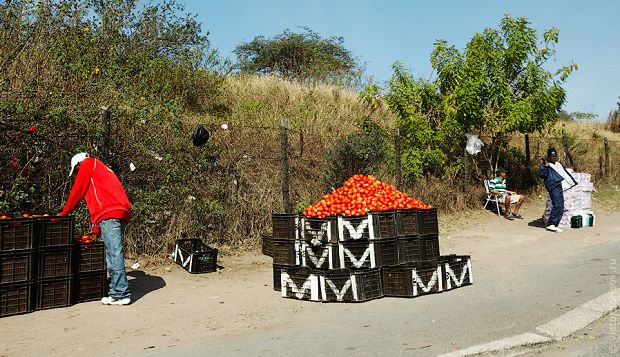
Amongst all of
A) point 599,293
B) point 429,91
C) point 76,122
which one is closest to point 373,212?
point 599,293

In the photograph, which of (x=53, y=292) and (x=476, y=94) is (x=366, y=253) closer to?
(x=53, y=292)

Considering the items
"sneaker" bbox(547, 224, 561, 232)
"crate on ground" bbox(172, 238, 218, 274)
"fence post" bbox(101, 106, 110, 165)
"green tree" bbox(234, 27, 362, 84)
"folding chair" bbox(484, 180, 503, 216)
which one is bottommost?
"crate on ground" bbox(172, 238, 218, 274)

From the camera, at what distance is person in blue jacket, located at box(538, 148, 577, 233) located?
525 inches

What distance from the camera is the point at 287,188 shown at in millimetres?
11766

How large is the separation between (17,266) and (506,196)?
12599 millimetres

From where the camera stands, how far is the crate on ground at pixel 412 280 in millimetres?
7447

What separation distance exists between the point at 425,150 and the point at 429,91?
6.13 feet

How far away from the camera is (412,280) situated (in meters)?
7.44

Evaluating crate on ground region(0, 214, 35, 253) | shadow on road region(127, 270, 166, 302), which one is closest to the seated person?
shadow on road region(127, 270, 166, 302)

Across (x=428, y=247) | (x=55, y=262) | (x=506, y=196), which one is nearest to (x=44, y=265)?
(x=55, y=262)

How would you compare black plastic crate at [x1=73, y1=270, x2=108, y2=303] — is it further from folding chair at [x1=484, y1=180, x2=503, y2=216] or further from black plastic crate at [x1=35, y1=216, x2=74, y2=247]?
folding chair at [x1=484, y1=180, x2=503, y2=216]

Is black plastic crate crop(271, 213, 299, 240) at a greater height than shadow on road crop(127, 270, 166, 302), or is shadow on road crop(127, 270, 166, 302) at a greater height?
black plastic crate crop(271, 213, 299, 240)

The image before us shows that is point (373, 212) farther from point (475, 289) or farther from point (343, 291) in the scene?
point (475, 289)

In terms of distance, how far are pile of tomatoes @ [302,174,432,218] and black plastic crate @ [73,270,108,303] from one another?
2.93m
